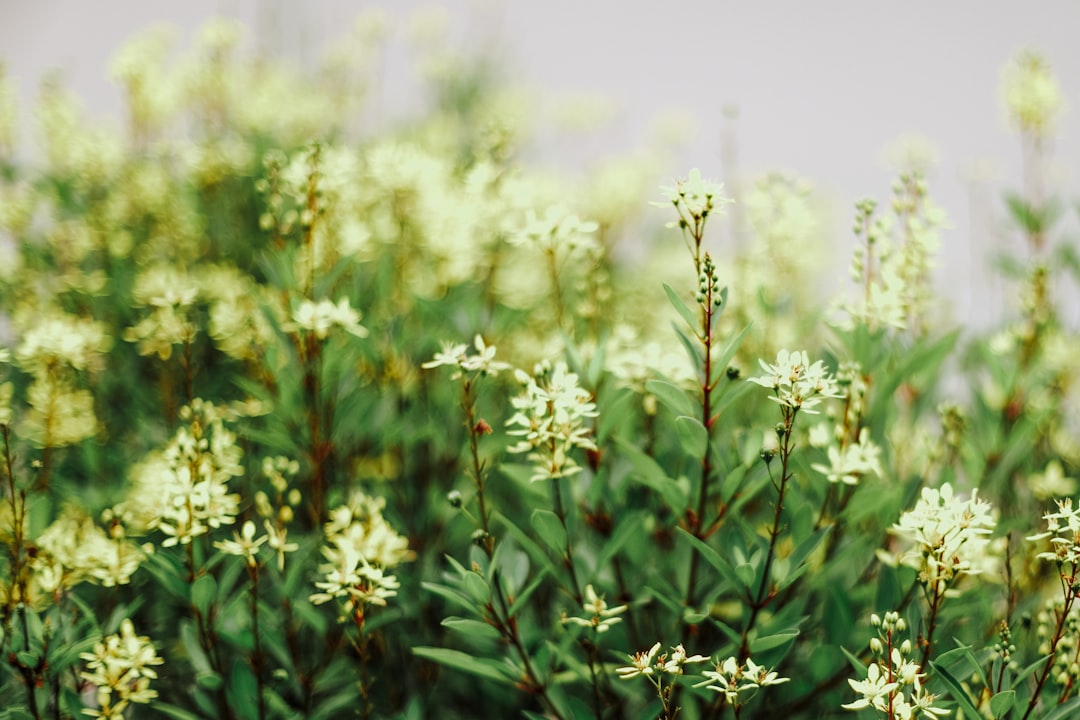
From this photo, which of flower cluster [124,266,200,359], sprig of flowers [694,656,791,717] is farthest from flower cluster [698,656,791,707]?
flower cluster [124,266,200,359]

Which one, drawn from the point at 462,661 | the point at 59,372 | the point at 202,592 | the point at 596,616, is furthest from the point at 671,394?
the point at 59,372

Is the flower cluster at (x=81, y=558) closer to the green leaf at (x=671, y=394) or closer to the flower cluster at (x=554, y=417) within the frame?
the flower cluster at (x=554, y=417)

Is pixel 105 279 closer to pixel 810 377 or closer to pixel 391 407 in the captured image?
pixel 391 407

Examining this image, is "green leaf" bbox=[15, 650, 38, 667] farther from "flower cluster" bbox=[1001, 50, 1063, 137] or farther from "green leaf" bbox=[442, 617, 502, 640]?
"flower cluster" bbox=[1001, 50, 1063, 137]

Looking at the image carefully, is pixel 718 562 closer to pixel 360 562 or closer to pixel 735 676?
pixel 735 676

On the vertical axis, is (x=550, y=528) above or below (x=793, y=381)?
below

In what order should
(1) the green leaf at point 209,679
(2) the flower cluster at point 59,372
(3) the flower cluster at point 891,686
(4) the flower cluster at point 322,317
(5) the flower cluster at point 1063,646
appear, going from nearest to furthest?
(3) the flower cluster at point 891,686, (5) the flower cluster at point 1063,646, (1) the green leaf at point 209,679, (4) the flower cluster at point 322,317, (2) the flower cluster at point 59,372

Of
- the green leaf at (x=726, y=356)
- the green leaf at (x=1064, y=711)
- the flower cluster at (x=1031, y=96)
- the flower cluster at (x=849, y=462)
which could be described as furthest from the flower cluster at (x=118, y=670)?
the flower cluster at (x=1031, y=96)

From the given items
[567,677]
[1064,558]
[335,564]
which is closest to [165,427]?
[335,564]
